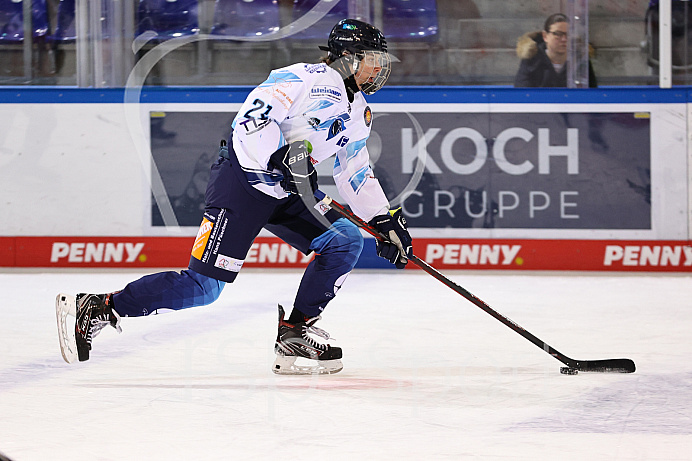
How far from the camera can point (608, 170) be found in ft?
18.1

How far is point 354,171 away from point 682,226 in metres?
2.92

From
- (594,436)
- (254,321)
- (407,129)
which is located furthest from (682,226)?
(594,436)

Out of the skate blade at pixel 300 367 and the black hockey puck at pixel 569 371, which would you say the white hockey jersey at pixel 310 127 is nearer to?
the skate blade at pixel 300 367

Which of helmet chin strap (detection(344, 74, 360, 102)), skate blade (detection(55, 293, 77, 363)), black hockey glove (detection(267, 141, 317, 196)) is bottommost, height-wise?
skate blade (detection(55, 293, 77, 363))

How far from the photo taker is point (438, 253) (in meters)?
5.61

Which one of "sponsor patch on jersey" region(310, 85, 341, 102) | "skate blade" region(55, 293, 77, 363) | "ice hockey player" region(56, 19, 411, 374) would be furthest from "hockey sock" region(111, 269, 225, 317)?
"sponsor patch on jersey" region(310, 85, 341, 102)

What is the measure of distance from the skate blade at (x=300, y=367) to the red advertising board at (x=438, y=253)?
2.45 m

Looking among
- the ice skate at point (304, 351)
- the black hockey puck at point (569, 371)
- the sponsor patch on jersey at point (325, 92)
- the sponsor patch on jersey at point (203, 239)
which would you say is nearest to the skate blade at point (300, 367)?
the ice skate at point (304, 351)

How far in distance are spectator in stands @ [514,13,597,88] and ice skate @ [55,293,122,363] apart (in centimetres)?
322

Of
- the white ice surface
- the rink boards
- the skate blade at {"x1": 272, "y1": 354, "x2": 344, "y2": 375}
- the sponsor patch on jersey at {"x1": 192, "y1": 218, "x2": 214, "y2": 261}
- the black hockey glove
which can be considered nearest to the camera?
the white ice surface

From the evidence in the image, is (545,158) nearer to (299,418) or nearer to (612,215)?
(612,215)

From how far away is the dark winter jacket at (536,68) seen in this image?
559cm

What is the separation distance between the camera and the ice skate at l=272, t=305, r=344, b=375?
125 inches

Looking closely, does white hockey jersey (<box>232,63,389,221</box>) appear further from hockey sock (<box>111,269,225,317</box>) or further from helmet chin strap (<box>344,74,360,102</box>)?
hockey sock (<box>111,269,225,317</box>)
